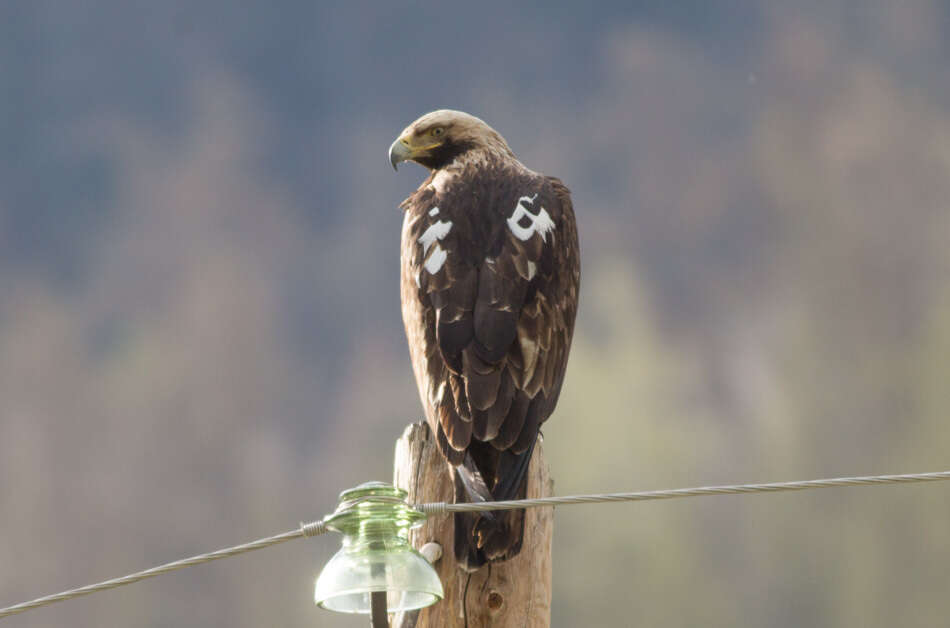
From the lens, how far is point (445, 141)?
486 centimetres

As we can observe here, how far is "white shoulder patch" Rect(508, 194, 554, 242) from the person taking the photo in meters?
4.07

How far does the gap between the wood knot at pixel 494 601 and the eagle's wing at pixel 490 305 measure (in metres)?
0.41

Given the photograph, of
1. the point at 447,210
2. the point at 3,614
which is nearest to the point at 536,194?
the point at 447,210

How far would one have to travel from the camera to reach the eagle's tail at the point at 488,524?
3299 millimetres

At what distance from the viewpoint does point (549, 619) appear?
3.39 m

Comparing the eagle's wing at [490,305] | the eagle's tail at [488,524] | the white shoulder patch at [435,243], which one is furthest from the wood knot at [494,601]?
the white shoulder patch at [435,243]

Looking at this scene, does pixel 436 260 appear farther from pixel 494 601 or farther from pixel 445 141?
pixel 494 601

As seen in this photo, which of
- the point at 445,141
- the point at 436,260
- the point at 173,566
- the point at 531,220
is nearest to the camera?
the point at 173,566

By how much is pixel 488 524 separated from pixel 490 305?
779 millimetres

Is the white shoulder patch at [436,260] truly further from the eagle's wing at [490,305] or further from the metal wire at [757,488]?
the metal wire at [757,488]

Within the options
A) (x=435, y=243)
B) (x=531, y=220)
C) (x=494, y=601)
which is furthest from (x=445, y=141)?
(x=494, y=601)

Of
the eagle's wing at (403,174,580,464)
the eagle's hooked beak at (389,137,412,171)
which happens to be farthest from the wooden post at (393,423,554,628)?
the eagle's hooked beak at (389,137,412,171)

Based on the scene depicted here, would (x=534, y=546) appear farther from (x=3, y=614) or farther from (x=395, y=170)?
(x=395, y=170)

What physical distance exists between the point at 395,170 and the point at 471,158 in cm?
50
